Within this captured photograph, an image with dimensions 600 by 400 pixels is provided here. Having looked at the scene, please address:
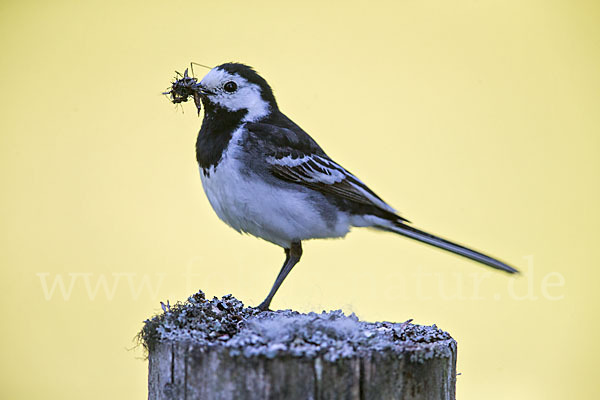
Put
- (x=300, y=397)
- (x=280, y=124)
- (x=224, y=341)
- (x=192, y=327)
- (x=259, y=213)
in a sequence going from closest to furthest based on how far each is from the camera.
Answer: (x=300, y=397)
(x=224, y=341)
(x=192, y=327)
(x=259, y=213)
(x=280, y=124)

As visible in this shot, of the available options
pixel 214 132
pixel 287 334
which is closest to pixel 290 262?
pixel 214 132

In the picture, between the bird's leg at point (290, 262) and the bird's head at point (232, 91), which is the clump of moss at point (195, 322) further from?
the bird's head at point (232, 91)

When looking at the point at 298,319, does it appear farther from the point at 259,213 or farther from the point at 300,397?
the point at 259,213

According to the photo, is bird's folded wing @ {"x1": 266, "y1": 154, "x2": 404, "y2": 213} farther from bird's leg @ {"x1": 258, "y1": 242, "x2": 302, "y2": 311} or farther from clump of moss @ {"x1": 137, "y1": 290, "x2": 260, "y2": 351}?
clump of moss @ {"x1": 137, "y1": 290, "x2": 260, "y2": 351}

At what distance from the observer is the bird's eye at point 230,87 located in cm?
389

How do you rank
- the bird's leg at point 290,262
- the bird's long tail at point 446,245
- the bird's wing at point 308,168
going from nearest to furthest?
the bird's long tail at point 446,245
the bird's wing at point 308,168
the bird's leg at point 290,262

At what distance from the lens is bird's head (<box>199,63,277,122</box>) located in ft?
12.8

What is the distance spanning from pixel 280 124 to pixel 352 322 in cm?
161

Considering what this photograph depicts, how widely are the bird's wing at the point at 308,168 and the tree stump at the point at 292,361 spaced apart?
108 cm

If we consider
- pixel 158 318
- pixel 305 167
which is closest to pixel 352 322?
pixel 158 318

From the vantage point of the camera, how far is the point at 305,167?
12.6 ft

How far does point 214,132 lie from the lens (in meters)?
3.84

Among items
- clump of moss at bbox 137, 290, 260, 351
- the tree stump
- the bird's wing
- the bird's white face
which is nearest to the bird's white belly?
the bird's wing

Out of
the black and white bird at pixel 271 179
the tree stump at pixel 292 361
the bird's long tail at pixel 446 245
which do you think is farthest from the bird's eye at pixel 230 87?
the tree stump at pixel 292 361
